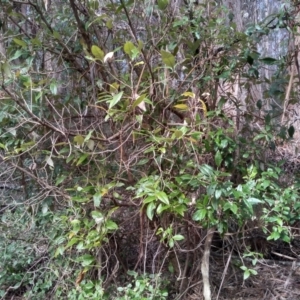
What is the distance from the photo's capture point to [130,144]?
245cm

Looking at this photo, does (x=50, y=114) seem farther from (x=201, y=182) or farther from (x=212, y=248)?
(x=212, y=248)

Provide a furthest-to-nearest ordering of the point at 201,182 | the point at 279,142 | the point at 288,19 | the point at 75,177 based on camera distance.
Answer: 1. the point at 279,142
2. the point at 75,177
3. the point at 288,19
4. the point at 201,182

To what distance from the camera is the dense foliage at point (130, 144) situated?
2.30 metres

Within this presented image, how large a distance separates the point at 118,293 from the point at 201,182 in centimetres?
89

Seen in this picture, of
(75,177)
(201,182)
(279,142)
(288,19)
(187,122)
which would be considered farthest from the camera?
(279,142)

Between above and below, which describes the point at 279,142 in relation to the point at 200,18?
below

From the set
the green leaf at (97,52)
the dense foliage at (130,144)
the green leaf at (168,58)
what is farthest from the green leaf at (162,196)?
the green leaf at (97,52)

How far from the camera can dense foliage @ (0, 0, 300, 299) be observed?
2.30m

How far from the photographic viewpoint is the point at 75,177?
8.63 ft

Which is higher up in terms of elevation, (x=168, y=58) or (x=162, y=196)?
(x=168, y=58)

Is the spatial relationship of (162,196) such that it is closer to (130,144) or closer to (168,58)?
(130,144)

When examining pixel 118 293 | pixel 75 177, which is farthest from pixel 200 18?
pixel 118 293

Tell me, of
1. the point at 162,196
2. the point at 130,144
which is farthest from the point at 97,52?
the point at 162,196

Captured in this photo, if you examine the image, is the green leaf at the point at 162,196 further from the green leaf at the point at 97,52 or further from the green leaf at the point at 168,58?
the green leaf at the point at 97,52
